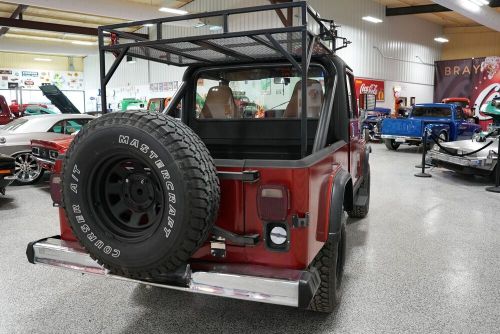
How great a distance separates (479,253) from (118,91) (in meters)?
23.9

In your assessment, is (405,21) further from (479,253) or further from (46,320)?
(46,320)

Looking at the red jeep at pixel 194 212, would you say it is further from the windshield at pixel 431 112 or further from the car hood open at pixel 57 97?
the windshield at pixel 431 112

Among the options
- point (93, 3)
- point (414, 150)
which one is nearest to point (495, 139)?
point (414, 150)

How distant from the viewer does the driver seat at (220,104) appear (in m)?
3.81

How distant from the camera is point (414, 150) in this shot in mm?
14172

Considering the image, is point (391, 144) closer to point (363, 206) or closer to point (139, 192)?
point (363, 206)

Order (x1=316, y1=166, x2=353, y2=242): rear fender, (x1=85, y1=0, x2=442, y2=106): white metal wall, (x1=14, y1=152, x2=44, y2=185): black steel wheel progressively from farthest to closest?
(x1=85, y1=0, x2=442, y2=106): white metal wall, (x1=14, y1=152, x2=44, y2=185): black steel wheel, (x1=316, y1=166, x2=353, y2=242): rear fender

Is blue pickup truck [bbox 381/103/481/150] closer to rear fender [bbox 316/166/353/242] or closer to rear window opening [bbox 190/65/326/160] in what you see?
rear window opening [bbox 190/65/326/160]

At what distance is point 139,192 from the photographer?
7.30 feet

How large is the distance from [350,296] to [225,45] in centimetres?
214

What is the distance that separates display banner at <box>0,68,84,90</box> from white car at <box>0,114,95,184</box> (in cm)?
1814

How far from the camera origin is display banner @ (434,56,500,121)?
20281 millimetres

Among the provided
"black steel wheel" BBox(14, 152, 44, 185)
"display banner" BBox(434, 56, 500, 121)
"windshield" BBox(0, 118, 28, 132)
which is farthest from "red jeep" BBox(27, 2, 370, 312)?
"display banner" BBox(434, 56, 500, 121)

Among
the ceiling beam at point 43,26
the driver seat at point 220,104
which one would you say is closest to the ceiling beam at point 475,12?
the ceiling beam at point 43,26
